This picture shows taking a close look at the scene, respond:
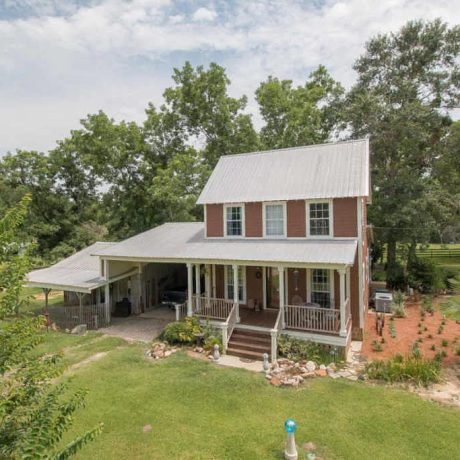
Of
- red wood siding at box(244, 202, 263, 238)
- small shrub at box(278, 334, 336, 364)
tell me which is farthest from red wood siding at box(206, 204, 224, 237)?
small shrub at box(278, 334, 336, 364)

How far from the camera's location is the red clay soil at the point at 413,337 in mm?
12258

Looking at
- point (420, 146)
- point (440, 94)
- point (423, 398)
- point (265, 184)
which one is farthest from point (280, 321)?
point (440, 94)

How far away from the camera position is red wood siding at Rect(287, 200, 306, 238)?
15.0 metres

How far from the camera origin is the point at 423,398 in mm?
9273

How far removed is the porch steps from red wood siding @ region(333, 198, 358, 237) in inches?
212

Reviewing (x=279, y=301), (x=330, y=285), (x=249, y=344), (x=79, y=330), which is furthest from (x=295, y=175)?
(x=79, y=330)

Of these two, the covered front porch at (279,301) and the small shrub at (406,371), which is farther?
the covered front porch at (279,301)

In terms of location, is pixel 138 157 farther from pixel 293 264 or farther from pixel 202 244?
pixel 293 264

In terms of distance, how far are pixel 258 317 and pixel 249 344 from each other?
72.4 inches

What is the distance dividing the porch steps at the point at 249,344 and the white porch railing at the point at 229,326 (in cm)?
20

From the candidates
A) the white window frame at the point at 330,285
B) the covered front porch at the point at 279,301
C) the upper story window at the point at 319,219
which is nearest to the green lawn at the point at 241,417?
the covered front porch at the point at 279,301

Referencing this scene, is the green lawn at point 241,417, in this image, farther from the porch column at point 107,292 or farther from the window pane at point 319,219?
the window pane at point 319,219

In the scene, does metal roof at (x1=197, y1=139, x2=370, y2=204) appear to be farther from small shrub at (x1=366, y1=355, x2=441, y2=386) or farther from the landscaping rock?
the landscaping rock

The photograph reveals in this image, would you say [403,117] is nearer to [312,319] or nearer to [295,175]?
[295,175]
